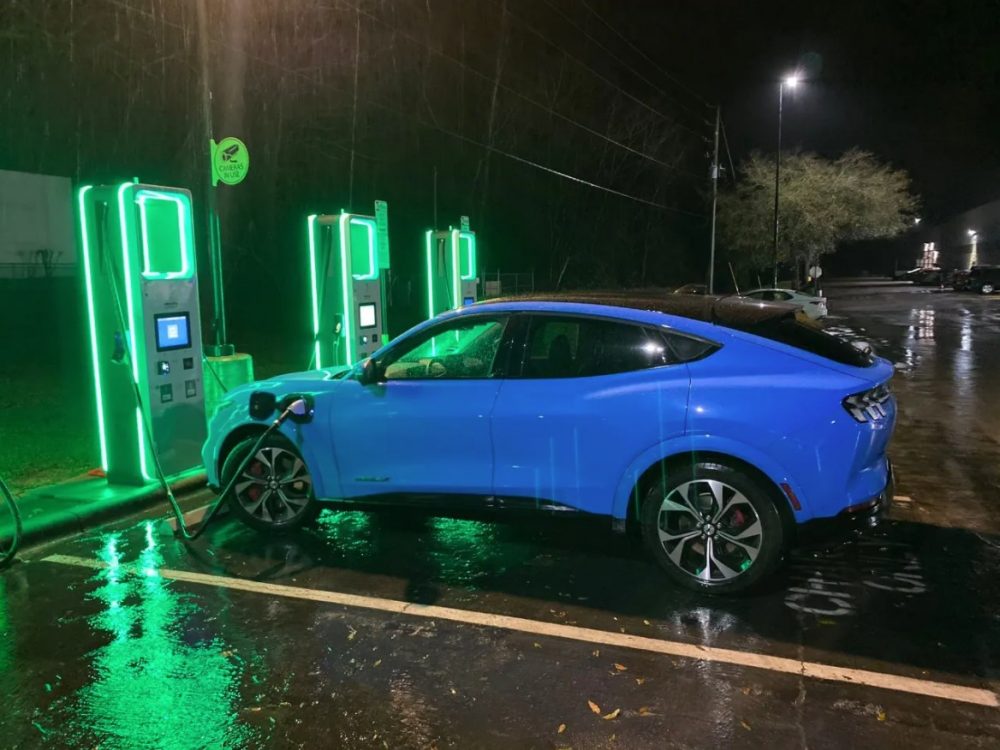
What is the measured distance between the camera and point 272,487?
223 inches

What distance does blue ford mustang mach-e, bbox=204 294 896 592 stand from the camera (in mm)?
4242

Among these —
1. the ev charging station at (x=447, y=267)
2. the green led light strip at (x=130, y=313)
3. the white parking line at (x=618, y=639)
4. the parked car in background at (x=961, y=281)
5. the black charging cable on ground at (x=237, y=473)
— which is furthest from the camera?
the parked car in background at (x=961, y=281)

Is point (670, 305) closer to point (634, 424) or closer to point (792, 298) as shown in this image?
point (634, 424)

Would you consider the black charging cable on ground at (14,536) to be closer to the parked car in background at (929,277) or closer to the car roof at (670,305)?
the car roof at (670,305)

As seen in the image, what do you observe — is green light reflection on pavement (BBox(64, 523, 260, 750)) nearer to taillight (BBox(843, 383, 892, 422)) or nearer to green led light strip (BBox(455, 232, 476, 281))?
taillight (BBox(843, 383, 892, 422))

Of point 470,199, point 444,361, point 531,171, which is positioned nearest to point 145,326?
point 444,361

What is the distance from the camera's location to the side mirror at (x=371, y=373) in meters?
5.21

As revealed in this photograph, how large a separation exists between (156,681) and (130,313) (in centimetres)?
381

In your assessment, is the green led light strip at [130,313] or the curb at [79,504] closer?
the curb at [79,504]

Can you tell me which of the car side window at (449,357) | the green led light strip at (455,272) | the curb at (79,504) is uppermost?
the green led light strip at (455,272)

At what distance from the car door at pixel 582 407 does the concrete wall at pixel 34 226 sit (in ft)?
101

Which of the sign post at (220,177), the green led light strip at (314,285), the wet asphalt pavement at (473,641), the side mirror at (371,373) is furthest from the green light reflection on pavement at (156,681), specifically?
the green led light strip at (314,285)

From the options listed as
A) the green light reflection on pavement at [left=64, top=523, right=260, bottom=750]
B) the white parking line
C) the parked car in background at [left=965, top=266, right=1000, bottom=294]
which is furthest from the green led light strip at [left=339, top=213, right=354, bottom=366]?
the parked car in background at [left=965, top=266, right=1000, bottom=294]

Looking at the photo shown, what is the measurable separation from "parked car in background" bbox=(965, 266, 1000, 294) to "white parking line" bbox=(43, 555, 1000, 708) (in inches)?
1926
